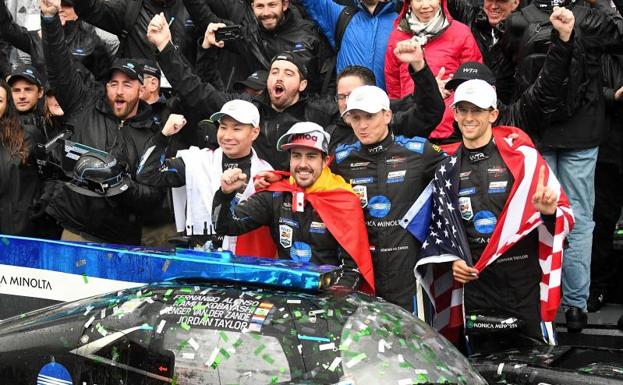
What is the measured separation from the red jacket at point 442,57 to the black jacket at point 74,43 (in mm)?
3039

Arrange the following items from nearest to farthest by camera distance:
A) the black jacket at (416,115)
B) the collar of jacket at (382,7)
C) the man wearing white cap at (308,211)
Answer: the man wearing white cap at (308,211) → the black jacket at (416,115) → the collar of jacket at (382,7)

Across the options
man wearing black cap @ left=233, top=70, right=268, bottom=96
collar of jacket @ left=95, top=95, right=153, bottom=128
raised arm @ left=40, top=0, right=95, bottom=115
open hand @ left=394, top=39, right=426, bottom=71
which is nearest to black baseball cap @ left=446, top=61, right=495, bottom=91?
open hand @ left=394, top=39, right=426, bottom=71

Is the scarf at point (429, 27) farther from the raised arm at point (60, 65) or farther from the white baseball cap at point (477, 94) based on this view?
the raised arm at point (60, 65)

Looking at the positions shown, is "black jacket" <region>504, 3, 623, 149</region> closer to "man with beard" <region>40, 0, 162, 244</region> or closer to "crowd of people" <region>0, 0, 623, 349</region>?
"crowd of people" <region>0, 0, 623, 349</region>

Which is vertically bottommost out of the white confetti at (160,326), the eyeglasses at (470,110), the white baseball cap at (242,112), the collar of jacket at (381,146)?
the white confetti at (160,326)

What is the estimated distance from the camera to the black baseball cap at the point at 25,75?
31.8 feet

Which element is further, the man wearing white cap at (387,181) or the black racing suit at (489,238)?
the man wearing white cap at (387,181)

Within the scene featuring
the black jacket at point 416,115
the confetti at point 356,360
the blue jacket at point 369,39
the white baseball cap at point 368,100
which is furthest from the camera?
the blue jacket at point 369,39

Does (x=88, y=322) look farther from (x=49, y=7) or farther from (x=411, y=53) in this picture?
(x=49, y=7)

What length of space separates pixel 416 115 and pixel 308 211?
A: 1202 mm

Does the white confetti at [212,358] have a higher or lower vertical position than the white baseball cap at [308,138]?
lower

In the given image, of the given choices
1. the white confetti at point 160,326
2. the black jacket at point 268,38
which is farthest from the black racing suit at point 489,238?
the white confetti at point 160,326

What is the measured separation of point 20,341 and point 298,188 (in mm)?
2544

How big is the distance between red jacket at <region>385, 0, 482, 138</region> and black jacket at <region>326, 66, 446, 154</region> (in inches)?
16.1
